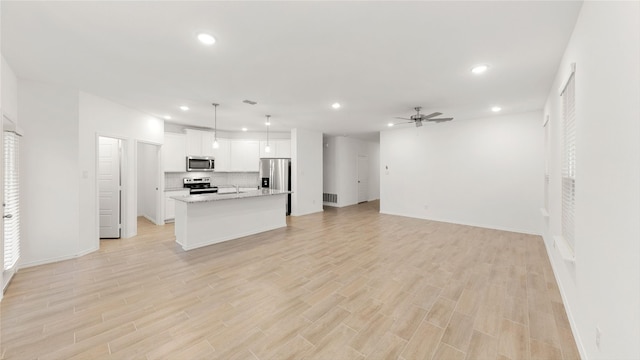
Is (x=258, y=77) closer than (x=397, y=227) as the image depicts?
Yes

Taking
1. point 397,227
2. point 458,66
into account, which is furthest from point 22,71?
point 397,227

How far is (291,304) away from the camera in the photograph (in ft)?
8.38

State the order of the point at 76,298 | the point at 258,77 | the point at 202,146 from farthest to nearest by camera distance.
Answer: the point at 202,146 < the point at 258,77 < the point at 76,298

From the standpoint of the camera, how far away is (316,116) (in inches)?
229

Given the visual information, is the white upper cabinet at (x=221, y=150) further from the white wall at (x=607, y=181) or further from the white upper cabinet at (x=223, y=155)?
the white wall at (x=607, y=181)

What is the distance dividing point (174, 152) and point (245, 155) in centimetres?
203

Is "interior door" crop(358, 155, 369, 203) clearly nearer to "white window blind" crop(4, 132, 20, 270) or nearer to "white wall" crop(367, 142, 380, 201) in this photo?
"white wall" crop(367, 142, 380, 201)

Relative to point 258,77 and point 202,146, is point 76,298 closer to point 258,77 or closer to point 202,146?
point 258,77

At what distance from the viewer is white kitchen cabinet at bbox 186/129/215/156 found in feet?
22.5

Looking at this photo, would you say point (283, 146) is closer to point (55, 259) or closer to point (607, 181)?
point (55, 259)

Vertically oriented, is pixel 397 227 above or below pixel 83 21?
below

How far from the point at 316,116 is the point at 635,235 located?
17.3 feet

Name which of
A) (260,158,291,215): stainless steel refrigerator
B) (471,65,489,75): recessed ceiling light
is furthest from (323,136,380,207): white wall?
(471,65,489,75): recessed ceiling light

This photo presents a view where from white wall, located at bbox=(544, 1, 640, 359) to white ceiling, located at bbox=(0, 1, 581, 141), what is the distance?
2.12 ft
